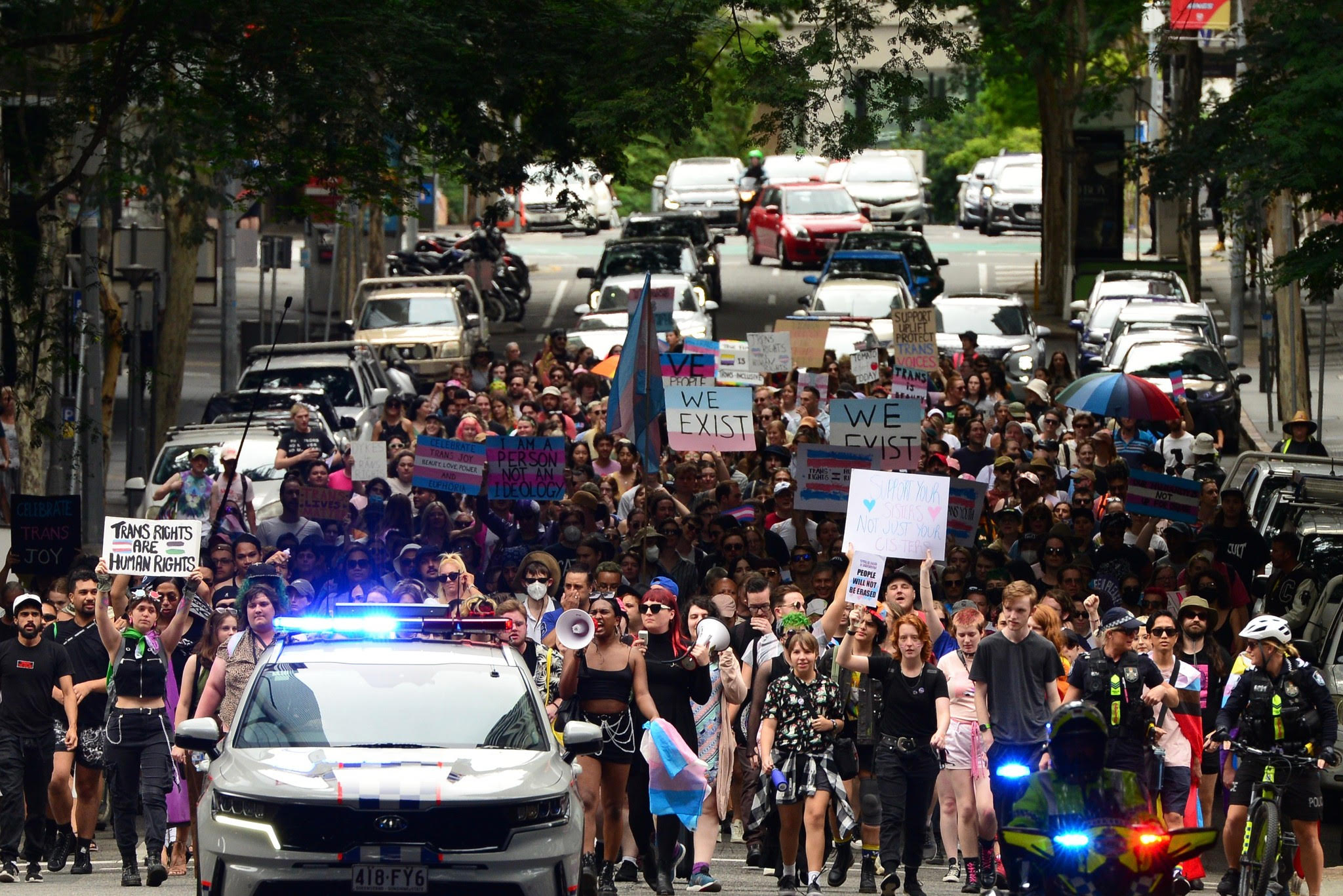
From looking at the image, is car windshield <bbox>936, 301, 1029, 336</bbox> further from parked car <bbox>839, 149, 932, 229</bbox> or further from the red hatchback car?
parked car <bbox>839, 149, 932, 229</bbox>

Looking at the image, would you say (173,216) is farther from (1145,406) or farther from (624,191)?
(624,191)

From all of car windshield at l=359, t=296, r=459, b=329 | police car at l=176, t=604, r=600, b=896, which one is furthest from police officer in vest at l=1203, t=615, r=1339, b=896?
car windshield at l=359, t=296, r=459, b=329

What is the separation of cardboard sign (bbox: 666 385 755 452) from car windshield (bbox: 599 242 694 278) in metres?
17.1

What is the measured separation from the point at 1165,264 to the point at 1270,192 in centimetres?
1933

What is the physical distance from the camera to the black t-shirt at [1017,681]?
11.5m

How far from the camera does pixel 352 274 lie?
4181 centimetres

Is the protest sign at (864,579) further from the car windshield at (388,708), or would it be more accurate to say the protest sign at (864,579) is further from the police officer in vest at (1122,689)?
the car windshield at (388,708)

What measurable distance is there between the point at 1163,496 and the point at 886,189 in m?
35.1

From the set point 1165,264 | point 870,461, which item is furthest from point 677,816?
point 1165,264

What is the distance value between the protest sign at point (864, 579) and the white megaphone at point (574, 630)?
2120 millimetres

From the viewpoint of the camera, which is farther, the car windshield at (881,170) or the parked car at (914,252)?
the car windshield at (881,170)

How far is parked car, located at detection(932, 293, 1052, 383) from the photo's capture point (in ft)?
99.3

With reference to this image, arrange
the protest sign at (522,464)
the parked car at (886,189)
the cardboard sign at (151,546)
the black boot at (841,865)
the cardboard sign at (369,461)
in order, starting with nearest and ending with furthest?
the black boot at (841,865), the cardboard sign at (151,546), the protest sign at (522,464), the cardboard sign at (369,461), the parked car at (886,189)

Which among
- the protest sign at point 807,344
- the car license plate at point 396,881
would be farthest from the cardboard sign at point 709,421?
the car license plate at point 396,881
